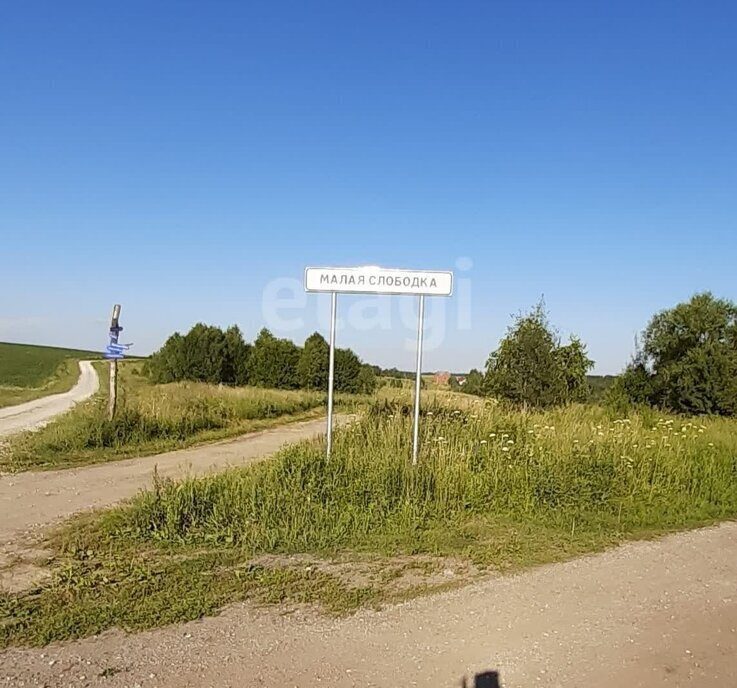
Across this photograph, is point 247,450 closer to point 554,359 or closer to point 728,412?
point 554,359

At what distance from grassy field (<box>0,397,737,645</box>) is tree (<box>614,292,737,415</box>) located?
726 cm

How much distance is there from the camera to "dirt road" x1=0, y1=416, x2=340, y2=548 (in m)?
7.88

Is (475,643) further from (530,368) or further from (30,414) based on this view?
(30,414)

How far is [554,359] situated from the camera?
1642cm

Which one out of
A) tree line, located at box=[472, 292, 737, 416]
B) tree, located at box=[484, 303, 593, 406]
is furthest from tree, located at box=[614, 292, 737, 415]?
Result: tree, located at box=[484, 303, 593, 406]

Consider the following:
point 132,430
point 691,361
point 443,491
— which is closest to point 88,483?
point 132,430

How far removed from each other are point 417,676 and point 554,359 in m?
13.2

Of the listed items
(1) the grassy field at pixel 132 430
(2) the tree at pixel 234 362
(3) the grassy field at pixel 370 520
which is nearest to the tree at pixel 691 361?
(3) the grassy field at pixel 370 520

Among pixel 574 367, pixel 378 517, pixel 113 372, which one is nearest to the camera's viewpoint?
pixel 378 517

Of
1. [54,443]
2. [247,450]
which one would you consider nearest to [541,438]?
[247,450]

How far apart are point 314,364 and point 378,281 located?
2739 cm

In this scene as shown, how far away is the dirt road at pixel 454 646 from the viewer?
3879 mm

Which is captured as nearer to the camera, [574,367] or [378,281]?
[378,281]

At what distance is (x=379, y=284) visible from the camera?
936cm
